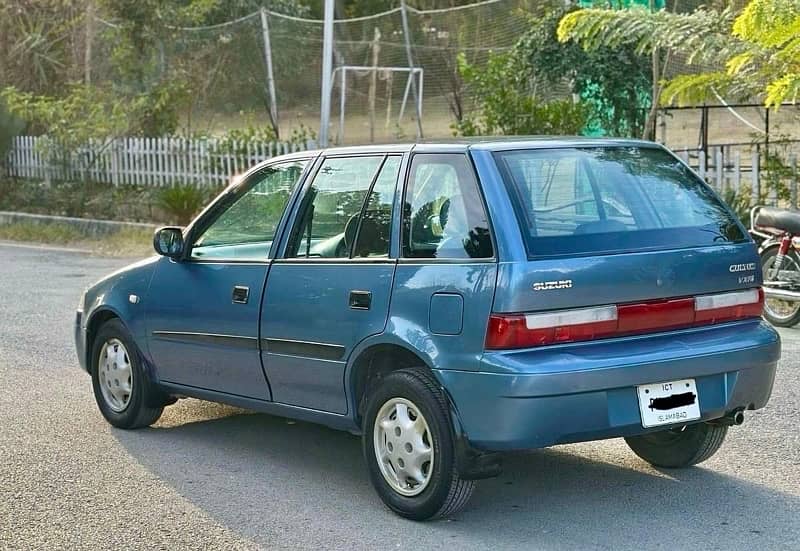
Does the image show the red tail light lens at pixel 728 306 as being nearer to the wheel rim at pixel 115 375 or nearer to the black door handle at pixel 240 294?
the black door handle at pixel 240 294

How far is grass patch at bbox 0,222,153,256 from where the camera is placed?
17.8 m

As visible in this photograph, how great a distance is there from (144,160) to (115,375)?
47.0 feet

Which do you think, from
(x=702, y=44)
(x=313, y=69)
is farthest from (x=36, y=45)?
(x=702, y=44)

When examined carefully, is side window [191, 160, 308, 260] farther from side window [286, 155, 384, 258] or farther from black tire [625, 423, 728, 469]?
black tire [625, 423, 728, 469]

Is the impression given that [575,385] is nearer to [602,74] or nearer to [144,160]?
[602,74]

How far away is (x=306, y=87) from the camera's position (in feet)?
78.0

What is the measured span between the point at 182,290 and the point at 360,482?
1457 millimetres

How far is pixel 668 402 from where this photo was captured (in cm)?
550

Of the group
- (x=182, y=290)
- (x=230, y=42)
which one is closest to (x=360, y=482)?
(x=182, y=290)

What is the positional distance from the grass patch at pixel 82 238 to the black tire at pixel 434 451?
475 inches

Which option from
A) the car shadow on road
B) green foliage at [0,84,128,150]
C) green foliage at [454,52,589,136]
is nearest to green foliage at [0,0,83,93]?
green foliage at [0,84,128,150]

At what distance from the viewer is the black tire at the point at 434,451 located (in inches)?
213

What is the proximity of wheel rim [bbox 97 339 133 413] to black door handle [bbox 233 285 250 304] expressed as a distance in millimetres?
1090

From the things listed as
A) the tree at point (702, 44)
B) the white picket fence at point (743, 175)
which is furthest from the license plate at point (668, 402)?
the white picket fence at point (743, 175)
